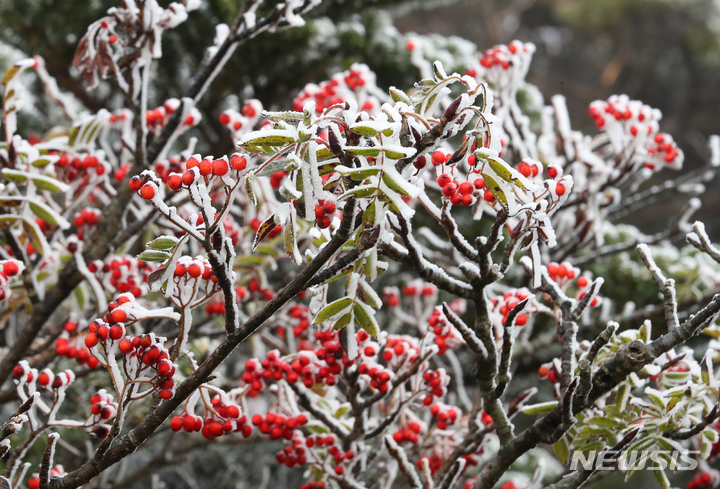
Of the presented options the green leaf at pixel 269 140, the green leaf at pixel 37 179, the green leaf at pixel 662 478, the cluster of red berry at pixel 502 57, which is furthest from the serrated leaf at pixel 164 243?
the cluster of red berry at pixel 502 57

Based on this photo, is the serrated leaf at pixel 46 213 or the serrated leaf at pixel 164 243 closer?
the serrated leaf at pixel 164 243

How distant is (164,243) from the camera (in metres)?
0.98

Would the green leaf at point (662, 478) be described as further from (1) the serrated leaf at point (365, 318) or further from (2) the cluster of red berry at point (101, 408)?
(2) the cluster of red berry at point (101, 408)

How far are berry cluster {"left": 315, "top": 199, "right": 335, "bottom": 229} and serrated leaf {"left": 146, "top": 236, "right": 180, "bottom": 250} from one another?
24 centimetres

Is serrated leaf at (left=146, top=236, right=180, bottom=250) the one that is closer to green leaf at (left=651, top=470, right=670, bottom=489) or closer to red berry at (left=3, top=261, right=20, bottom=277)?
red berry at (left=3, top=261, right=20, bottom=277)

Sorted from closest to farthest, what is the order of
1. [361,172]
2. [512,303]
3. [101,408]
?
[361,172] < [101,408] < [512,303]

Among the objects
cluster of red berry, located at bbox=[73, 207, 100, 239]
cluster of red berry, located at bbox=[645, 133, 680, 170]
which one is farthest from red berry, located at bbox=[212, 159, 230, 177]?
cluster of red berry, located at bbox=[645, 133, 680, 170]

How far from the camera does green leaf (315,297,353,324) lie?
1.05 metres

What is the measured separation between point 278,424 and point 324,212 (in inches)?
27.9

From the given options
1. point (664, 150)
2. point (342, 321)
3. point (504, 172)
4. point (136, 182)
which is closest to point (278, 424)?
point (342, 321)

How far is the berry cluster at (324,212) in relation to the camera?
0.98 metres

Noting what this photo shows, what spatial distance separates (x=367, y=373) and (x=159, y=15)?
1.12m

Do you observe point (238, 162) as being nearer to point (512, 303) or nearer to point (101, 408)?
point (101, 408)

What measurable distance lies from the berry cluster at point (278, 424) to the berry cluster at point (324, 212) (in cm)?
68
